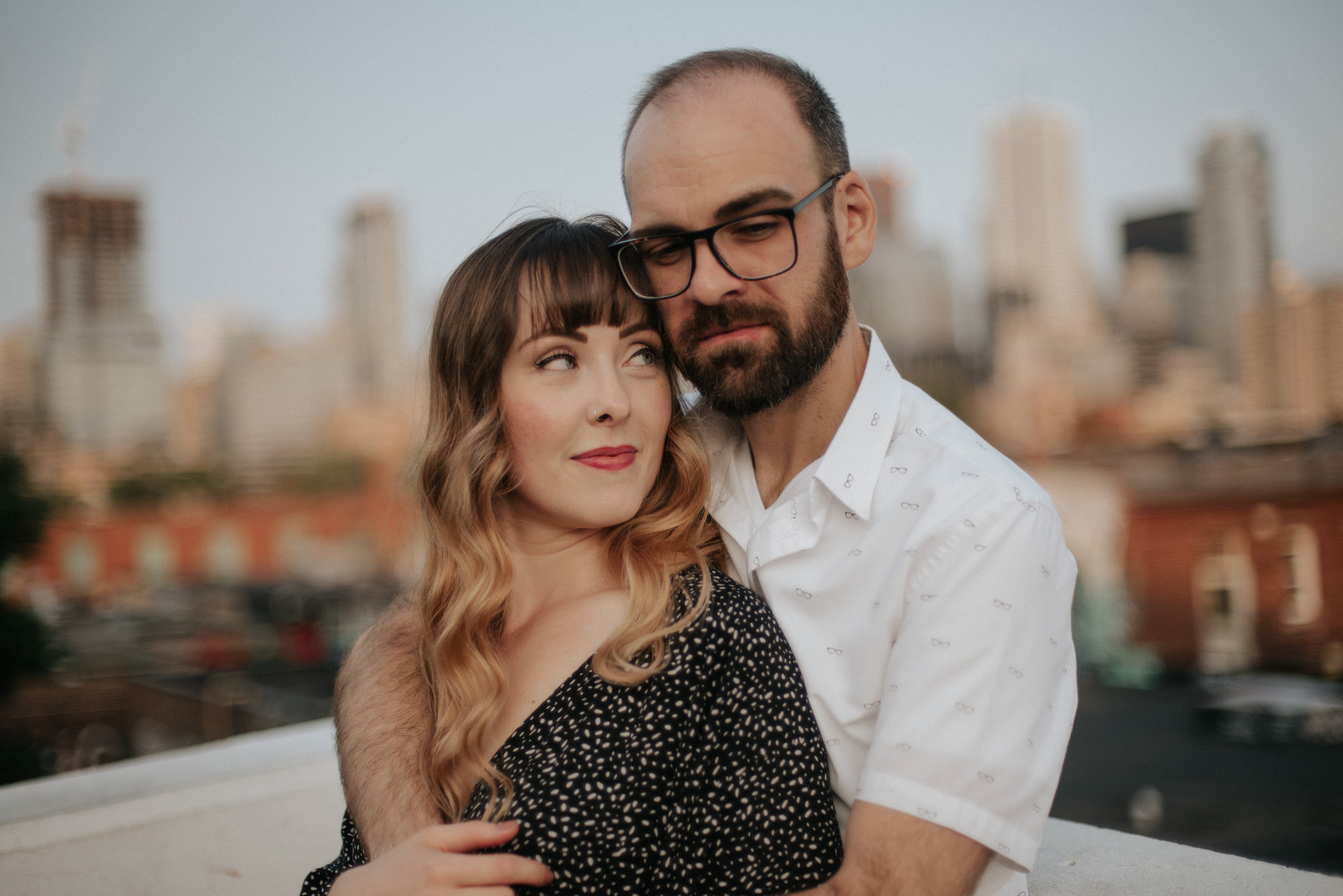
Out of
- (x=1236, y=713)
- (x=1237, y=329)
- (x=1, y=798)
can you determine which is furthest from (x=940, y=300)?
(x=1, y=798)

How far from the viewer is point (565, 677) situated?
175cm

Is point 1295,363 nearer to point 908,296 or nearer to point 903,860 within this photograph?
point 908,296

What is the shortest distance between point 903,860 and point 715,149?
4.40 feet

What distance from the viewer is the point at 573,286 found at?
1863mm

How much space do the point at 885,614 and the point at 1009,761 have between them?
314mm

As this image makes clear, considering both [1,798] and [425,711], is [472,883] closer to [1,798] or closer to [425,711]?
[425,711]

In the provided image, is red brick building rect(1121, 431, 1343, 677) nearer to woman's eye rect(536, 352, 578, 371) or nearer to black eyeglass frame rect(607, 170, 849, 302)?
black eyeglass frame rect(607, 170, 849, 302)

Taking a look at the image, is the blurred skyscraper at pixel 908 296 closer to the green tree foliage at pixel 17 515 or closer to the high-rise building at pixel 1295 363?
the high-rise building at pixel 1295 363

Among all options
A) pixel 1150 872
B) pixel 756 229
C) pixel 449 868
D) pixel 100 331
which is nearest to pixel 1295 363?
pixel 1150 872

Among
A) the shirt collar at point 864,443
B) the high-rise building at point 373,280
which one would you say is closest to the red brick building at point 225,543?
the high-rise building at point 373,280

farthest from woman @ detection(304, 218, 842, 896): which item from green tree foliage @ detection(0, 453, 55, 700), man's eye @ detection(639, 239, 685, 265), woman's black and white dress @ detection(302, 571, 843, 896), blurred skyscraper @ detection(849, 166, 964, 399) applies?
blurred skyscraper @ detection(849, 166, 964, 399)

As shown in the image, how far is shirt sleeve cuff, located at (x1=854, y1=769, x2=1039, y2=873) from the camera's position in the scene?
148 cm

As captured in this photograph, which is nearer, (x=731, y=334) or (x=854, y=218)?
(x=731, y=334)

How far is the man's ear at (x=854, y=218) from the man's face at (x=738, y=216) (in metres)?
0.12
